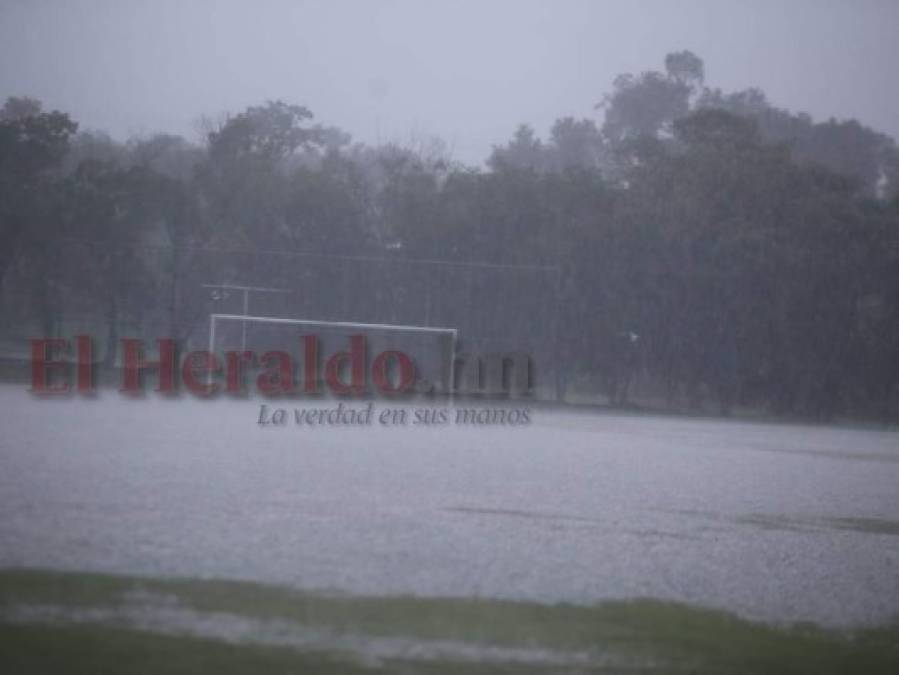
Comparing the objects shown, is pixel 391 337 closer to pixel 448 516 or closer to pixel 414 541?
pixel 448 516

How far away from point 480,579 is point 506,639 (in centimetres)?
89

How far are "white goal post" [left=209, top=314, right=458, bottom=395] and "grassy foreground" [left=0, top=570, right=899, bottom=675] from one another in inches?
609

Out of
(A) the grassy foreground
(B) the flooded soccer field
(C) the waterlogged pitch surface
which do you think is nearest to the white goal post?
(C) the waterlogged pitch surface

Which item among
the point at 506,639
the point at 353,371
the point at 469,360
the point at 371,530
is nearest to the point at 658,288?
the point at 469,360

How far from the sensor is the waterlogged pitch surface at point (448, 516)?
534cm

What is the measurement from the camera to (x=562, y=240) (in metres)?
24.0

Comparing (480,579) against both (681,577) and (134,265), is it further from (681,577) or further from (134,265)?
(134,265)

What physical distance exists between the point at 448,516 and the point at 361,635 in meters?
2.77

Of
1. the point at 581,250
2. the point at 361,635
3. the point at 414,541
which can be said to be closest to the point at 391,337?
the point at 581,250

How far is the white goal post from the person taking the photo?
20.7m

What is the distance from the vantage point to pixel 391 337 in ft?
70.1

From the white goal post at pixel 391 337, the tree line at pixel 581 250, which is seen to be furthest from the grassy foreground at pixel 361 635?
the tree line at pixel 581 250

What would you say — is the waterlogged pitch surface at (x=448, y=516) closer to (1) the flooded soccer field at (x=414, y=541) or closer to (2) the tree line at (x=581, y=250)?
(1) the flooded soccer field at (x=414, y=541)

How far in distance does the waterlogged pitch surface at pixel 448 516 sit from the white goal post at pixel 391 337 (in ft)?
25.1
